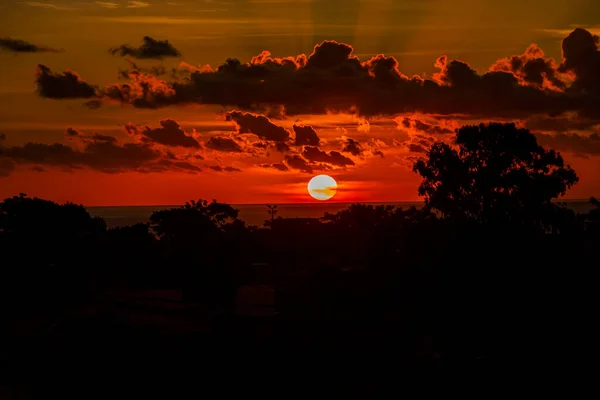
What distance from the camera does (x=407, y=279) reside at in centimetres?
3984

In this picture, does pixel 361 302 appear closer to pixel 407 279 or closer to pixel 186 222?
pixel 407 279

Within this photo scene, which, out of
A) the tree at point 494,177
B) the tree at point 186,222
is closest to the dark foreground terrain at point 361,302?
the tree at point 494,177

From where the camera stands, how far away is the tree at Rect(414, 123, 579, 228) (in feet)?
172

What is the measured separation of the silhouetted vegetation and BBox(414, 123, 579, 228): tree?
8 cm

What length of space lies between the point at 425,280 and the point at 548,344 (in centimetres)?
864

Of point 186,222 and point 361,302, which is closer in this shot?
point 361,302

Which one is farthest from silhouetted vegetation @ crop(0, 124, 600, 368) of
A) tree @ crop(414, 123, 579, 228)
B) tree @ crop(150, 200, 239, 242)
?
tree @ crop(150, 200, 239, 242)

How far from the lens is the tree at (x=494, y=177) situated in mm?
52562

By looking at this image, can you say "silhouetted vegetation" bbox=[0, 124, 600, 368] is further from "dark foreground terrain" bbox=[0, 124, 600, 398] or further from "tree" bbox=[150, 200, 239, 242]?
"tree" bbox=[150, 200, 239, 242]

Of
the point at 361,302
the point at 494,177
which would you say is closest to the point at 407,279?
the point at 361,302

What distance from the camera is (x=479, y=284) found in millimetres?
35344

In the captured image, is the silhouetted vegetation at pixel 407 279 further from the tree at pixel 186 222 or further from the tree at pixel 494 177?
the tree at pixel 186 222

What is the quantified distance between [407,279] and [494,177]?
1644 centimetres

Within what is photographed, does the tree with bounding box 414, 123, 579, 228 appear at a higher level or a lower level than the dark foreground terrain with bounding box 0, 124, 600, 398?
higher
